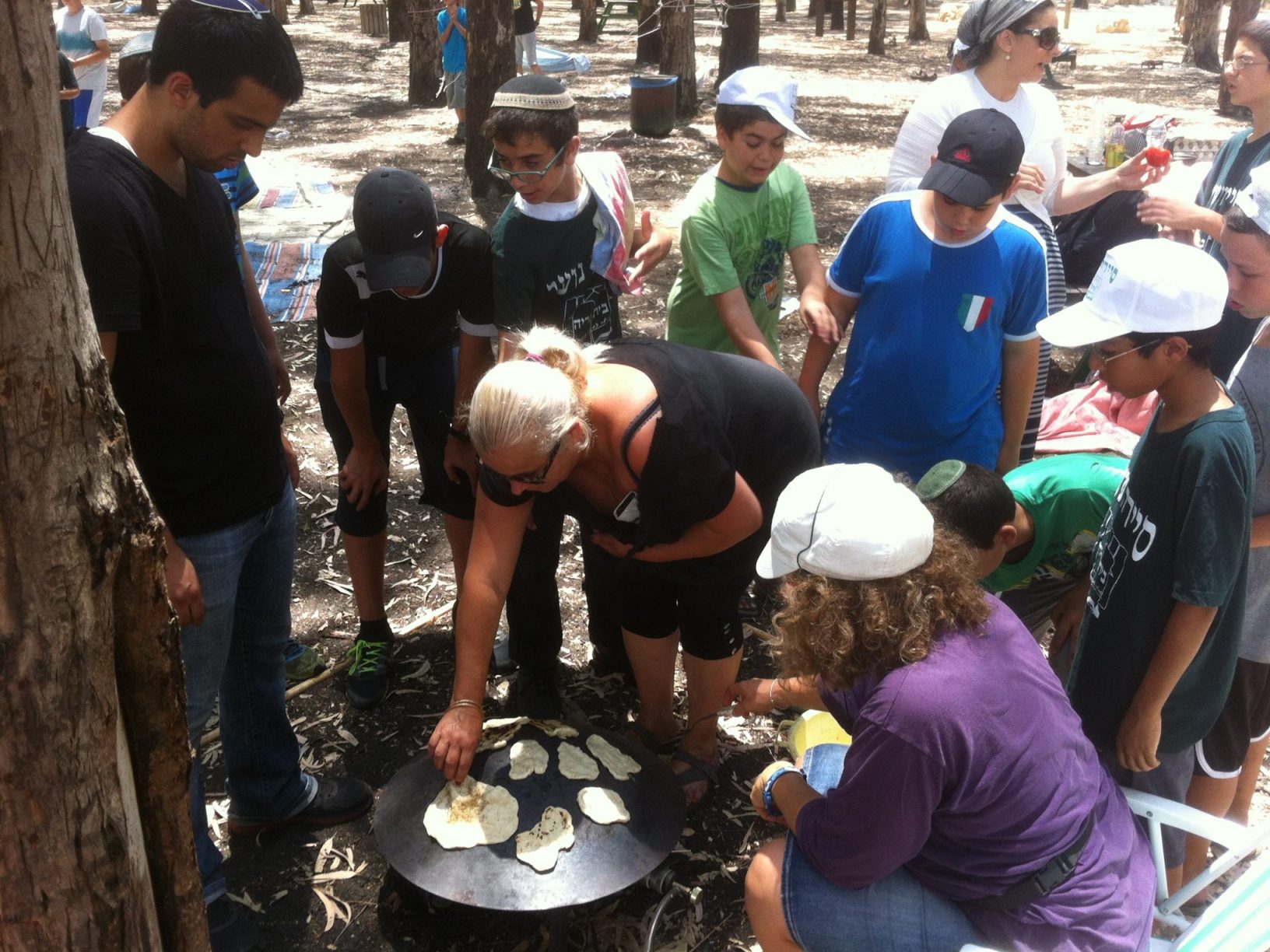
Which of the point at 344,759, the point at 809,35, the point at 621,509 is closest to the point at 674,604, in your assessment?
the point at 621,509

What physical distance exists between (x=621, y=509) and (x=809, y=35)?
22.4m

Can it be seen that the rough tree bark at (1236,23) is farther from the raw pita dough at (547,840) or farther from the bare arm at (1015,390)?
the raw pita dough at (547,840)

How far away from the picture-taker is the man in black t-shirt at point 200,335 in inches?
80.3

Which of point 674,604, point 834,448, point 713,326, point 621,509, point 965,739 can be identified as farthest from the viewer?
point 713,326

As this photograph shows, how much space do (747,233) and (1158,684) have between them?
1971 mm

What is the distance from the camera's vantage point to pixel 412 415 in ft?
11.4

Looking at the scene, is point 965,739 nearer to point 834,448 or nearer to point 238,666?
point 834,448

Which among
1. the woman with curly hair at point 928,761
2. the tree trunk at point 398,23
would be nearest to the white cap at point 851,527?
the woman with curly hair at point 928,761

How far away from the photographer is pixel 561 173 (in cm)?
324

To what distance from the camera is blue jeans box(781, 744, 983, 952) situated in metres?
2.14

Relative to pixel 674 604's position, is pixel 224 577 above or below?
above

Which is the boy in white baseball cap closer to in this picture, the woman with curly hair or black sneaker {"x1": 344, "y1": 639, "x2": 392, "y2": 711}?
the woman with curly hair

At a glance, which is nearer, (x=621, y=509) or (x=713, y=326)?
(x=621, y=509)

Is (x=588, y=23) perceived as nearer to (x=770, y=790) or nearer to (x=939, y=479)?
(x=939, y=479)
